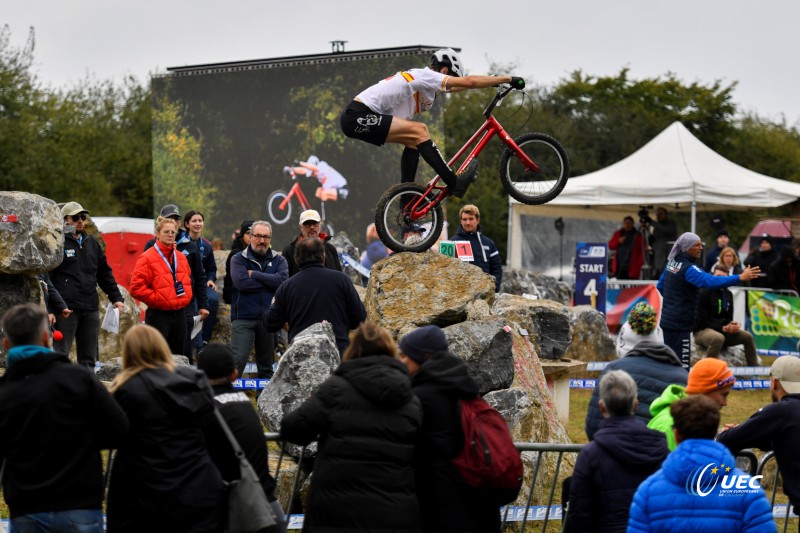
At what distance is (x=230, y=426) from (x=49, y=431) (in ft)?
2.63

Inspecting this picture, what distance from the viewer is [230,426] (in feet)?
17.5

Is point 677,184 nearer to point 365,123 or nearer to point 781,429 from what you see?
point 365,123

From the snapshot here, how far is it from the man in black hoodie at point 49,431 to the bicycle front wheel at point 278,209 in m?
15.7

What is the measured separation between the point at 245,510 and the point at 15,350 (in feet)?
3.92

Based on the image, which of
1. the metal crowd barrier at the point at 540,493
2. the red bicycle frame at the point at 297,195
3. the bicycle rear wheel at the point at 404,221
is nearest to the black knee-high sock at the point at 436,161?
the bicycle rear wheel at the point at 404,221

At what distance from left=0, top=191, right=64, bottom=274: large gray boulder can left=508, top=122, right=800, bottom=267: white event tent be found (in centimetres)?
1055

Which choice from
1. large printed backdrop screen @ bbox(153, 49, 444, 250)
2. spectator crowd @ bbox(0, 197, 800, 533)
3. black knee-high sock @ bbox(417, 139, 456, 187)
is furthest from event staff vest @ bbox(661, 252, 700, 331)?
large printed backdrop screen @ bbox(153, 49, 444, 250)

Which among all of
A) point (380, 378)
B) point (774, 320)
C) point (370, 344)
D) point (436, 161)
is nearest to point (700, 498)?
point (380, 378)

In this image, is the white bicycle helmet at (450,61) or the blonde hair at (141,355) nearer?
the blonde hair at (141,355)

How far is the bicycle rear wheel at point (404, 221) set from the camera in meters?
9.12

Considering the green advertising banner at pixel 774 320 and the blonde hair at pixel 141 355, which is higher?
the blonde hair at pixel 141 355

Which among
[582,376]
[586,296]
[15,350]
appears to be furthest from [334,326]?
[586,296]

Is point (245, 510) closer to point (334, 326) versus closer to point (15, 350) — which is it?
point (15, 350)

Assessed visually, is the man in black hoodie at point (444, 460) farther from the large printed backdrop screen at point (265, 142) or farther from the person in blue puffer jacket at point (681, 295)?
the large printed backdrop screen at point (265, 142)
